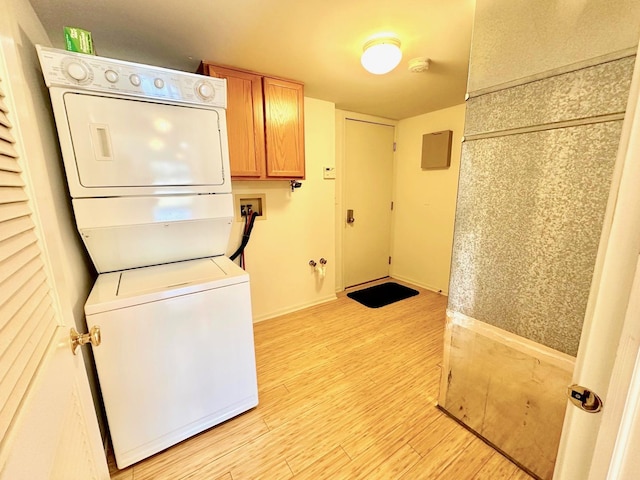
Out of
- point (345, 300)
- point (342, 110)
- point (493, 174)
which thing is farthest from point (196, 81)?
point (345, 300)

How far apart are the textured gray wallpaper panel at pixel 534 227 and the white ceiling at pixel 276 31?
0.80 m

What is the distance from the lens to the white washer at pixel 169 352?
1.17 meters

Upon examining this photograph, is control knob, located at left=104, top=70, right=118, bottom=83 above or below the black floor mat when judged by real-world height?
above

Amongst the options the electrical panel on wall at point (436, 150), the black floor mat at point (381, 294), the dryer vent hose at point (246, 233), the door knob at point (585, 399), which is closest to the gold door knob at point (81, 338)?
the door knob at point (585, 399)

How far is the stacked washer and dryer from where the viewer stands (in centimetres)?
117

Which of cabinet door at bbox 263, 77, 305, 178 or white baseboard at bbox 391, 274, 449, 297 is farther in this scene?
white baseboard at bbox 391, 274, 449, 297

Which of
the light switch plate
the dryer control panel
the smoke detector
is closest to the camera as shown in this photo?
the dryer control panel

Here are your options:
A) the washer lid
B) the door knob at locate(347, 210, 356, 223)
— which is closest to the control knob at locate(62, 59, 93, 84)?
the washer lid

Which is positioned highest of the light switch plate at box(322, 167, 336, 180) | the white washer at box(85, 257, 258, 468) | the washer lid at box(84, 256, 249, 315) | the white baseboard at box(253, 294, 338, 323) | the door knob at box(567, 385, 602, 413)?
the light switch plate at box(322, 167, 336, 180)

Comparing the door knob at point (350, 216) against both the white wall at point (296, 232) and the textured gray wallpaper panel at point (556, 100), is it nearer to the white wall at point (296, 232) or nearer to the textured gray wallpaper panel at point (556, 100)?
the white wall at point (296, 232)

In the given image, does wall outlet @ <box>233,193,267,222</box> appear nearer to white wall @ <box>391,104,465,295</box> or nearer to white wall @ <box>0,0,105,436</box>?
white wall @ <box>0,0,105,436</box>

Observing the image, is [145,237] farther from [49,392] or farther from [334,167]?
[334,167]

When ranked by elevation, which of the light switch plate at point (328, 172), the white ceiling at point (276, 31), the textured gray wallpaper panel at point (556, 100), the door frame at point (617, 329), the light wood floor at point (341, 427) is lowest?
the light wood floor at point (341, 427)

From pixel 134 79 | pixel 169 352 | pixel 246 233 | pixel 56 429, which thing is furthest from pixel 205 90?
pixel 56 429
